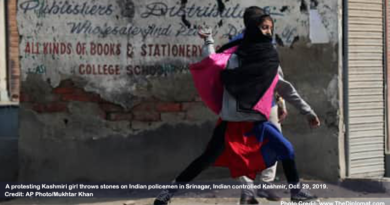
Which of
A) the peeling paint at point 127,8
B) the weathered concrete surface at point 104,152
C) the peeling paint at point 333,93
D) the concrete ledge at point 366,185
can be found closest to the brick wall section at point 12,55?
the weathered concrete surface at point 104,152

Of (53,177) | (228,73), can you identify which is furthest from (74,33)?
(228,73)

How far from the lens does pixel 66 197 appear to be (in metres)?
6.23

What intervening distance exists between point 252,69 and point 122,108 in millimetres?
1757

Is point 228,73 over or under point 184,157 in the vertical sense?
over

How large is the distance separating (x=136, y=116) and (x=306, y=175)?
5.82 feet

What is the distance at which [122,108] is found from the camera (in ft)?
20.6

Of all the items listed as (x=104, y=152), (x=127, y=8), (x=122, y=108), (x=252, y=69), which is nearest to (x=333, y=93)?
(x=252, y=69)

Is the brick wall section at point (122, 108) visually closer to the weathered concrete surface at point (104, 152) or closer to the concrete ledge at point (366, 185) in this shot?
the weathered concrete surface at point (104, 152)

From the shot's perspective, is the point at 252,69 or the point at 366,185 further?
the point at 366,185

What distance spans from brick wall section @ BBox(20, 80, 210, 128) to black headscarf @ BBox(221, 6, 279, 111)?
4.06 ft

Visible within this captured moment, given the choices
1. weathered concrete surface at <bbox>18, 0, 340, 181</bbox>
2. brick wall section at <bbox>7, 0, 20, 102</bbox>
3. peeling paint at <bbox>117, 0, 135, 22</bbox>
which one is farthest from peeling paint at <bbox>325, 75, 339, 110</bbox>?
brick wall section at <bbox>7, 0, 20, 102</bbox>

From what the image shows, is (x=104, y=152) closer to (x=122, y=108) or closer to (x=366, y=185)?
(x=122, y=108)

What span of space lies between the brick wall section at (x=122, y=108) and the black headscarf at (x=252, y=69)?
124cm

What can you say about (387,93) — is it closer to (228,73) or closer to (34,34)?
(228,73)
